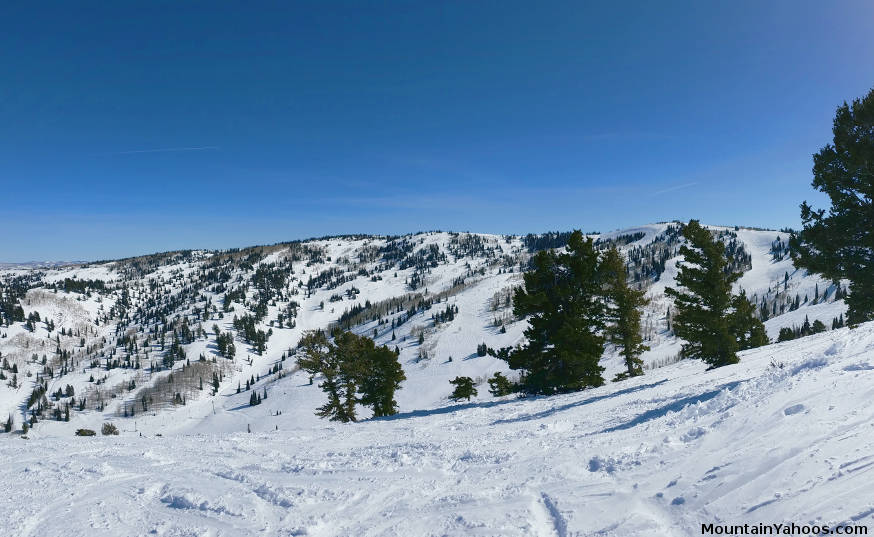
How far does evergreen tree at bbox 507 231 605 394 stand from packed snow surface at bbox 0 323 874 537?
9808 mm

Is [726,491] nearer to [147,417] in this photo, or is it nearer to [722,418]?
[722,418]

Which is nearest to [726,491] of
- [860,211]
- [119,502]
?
[119,502]

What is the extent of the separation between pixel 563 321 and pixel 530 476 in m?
17.2

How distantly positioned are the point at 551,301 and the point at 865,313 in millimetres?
13419

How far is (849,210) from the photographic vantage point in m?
16.0

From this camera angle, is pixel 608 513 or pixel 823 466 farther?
pixel 608 513

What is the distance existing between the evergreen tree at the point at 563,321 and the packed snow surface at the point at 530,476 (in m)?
9.81

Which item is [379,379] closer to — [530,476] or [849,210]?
[530,476]

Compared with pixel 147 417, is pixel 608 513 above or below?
above

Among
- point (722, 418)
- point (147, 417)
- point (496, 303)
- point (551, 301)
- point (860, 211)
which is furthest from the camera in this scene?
point (496, 303)

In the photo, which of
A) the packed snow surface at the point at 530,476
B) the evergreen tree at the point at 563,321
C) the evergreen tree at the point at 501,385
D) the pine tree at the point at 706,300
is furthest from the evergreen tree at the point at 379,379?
the pine tree at the point at 706,300

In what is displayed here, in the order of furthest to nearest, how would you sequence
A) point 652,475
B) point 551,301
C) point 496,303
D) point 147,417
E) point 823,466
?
point 496,303 → point 147,417 → point 551,301 → point 652,475 → point 823,466

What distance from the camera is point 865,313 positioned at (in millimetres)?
16312

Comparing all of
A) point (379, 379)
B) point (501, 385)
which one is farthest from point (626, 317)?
point (379, 379)
